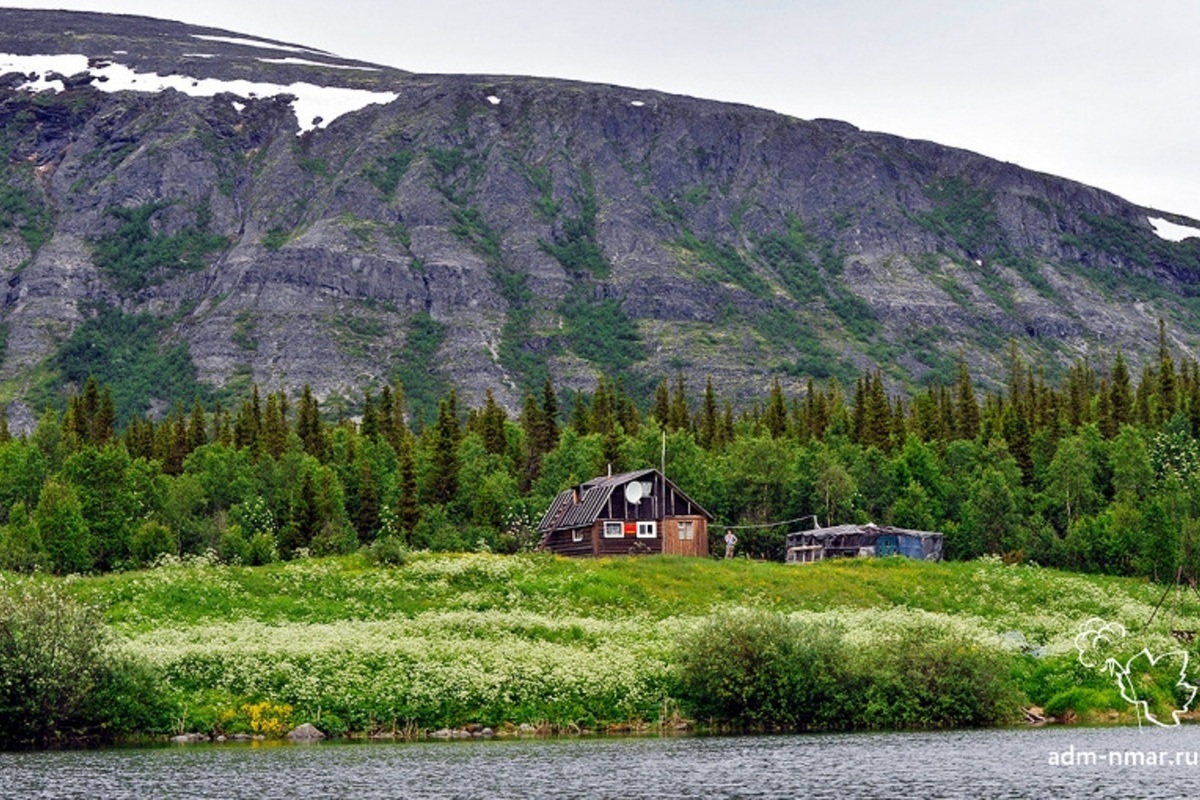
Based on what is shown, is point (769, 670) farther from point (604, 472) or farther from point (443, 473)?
point (604, 472)

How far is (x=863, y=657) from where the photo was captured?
6606cm

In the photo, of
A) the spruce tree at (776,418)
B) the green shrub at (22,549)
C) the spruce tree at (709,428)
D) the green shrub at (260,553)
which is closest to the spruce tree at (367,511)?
the green shrub at (260,553)

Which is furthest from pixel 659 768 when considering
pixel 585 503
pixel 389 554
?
pixel 585 503

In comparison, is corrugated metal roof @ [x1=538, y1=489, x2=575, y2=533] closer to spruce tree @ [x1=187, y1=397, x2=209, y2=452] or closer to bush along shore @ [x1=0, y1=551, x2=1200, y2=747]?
bush along shore @ [x1=0, y1=551, x2=1200, y2=747]

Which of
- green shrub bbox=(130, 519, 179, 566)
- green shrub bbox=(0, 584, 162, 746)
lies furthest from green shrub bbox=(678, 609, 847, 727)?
green shrub bbox=(130, 519, 179, 566)

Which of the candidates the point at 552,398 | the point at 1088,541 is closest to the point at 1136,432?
the point at 1088,541

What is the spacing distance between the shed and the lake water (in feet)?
187

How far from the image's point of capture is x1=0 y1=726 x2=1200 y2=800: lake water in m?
44.5

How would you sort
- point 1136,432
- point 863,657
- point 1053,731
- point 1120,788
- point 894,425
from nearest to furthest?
point 1120,788, point 1053,731, point 863,657, point 1136,432, point 894,425

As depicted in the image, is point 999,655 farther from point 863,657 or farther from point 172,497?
point 172,497

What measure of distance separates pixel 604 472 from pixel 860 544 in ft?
100

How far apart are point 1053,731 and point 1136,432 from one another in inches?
3354

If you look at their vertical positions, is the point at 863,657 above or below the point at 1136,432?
below

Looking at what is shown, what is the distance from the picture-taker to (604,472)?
141875 mm
